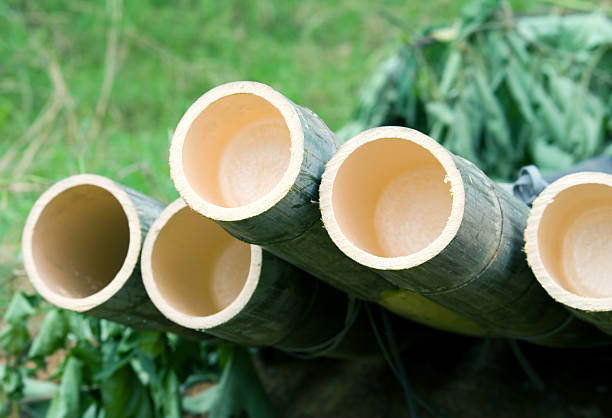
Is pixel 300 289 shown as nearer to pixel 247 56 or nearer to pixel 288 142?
pixel 288 142

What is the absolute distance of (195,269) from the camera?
5.48 feet

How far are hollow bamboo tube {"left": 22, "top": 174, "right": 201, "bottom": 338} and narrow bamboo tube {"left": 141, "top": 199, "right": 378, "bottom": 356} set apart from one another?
0.23 ft

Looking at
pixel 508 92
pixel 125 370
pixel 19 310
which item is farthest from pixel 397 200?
pixel 508 92

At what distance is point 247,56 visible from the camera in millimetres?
4906

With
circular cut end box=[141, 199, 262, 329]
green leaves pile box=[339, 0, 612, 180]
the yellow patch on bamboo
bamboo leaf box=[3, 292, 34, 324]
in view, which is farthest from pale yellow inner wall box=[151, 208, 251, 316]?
green leaves pile box=[339, 0, 612, 180]

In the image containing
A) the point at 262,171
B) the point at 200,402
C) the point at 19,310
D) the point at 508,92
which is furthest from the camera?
the point at 508,92

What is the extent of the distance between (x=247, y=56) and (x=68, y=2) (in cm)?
131

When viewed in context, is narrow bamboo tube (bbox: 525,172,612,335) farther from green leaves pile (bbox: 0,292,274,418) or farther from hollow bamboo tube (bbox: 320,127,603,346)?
green leaves pile (bbox: 0,292,274,418)

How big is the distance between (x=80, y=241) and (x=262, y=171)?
616 mm

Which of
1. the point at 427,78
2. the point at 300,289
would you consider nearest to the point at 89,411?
the point at 300,289

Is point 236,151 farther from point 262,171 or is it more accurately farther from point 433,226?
point 433,226

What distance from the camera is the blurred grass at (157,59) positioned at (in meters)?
3.92

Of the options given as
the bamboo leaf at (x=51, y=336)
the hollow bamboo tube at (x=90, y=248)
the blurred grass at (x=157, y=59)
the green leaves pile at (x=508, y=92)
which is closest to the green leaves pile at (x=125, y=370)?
the bamboo leaf at (x=51, y=336)

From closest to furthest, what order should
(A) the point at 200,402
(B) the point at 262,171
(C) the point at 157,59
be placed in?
(B) the point at 262,171
(A) the point at 200,402
(C) the point at 157,59
